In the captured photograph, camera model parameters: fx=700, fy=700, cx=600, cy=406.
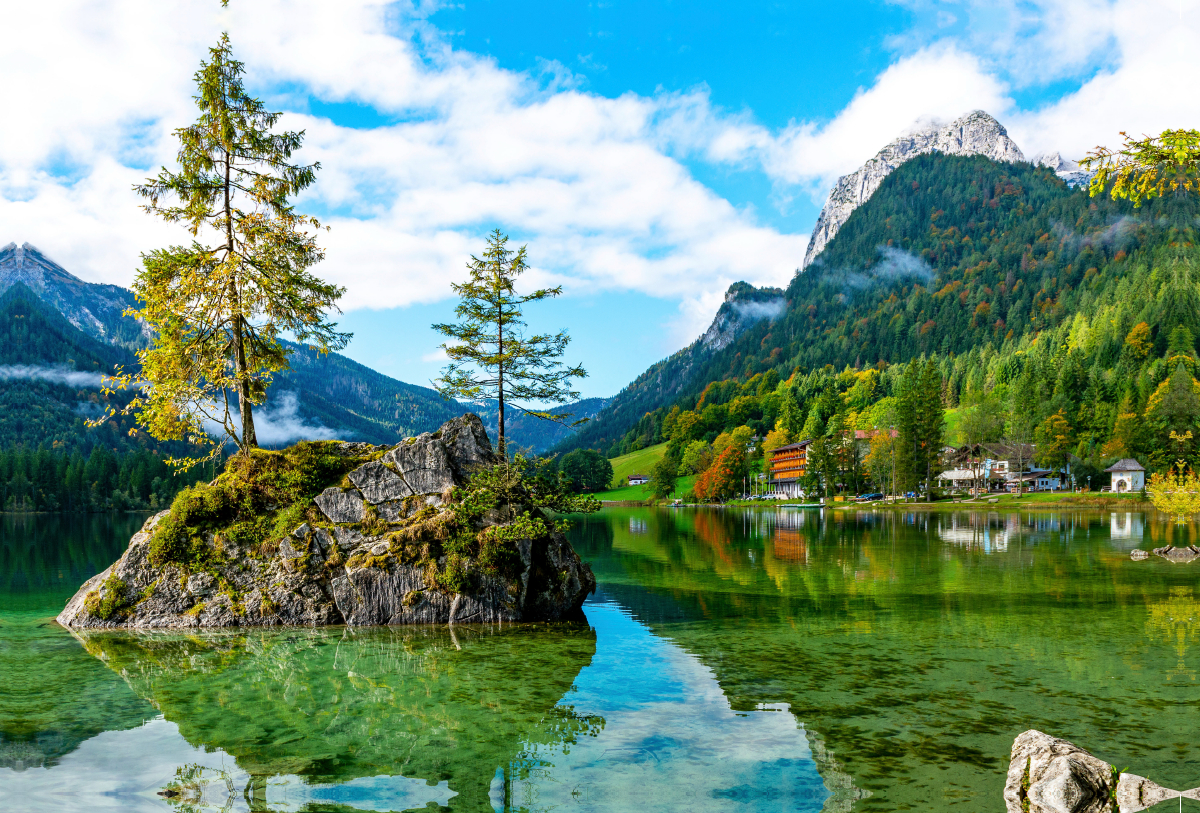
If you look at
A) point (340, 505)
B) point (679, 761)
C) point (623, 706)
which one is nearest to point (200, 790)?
point (679, 761)

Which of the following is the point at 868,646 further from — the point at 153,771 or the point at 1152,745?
the point at 153,771

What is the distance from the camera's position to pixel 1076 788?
9.01 metres

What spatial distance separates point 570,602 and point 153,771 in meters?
14.9

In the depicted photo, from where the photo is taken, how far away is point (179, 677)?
54.0ft

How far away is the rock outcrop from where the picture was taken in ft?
29.5

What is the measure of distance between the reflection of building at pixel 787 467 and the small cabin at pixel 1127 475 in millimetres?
59998

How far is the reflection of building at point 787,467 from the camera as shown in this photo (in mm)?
169500

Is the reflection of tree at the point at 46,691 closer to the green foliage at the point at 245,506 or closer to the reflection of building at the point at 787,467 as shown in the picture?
the green foliage at the point at 245,506

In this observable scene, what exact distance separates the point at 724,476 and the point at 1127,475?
245ft

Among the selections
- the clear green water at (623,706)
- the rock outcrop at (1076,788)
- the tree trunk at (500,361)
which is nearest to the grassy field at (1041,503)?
the clear green water at (623,706)

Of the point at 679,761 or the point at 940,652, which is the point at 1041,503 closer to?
the point at 940,652

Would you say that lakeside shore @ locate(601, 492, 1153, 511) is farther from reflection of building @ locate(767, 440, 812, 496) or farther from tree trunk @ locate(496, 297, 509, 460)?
tree trunk @ locate(496, 297, 509, 460)

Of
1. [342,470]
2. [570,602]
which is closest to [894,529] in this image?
[570,602]

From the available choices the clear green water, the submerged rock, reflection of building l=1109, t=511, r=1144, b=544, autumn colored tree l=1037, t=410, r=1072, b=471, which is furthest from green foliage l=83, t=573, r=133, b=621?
autumn colored tree l=1037, t=410, r=1072, b=471
